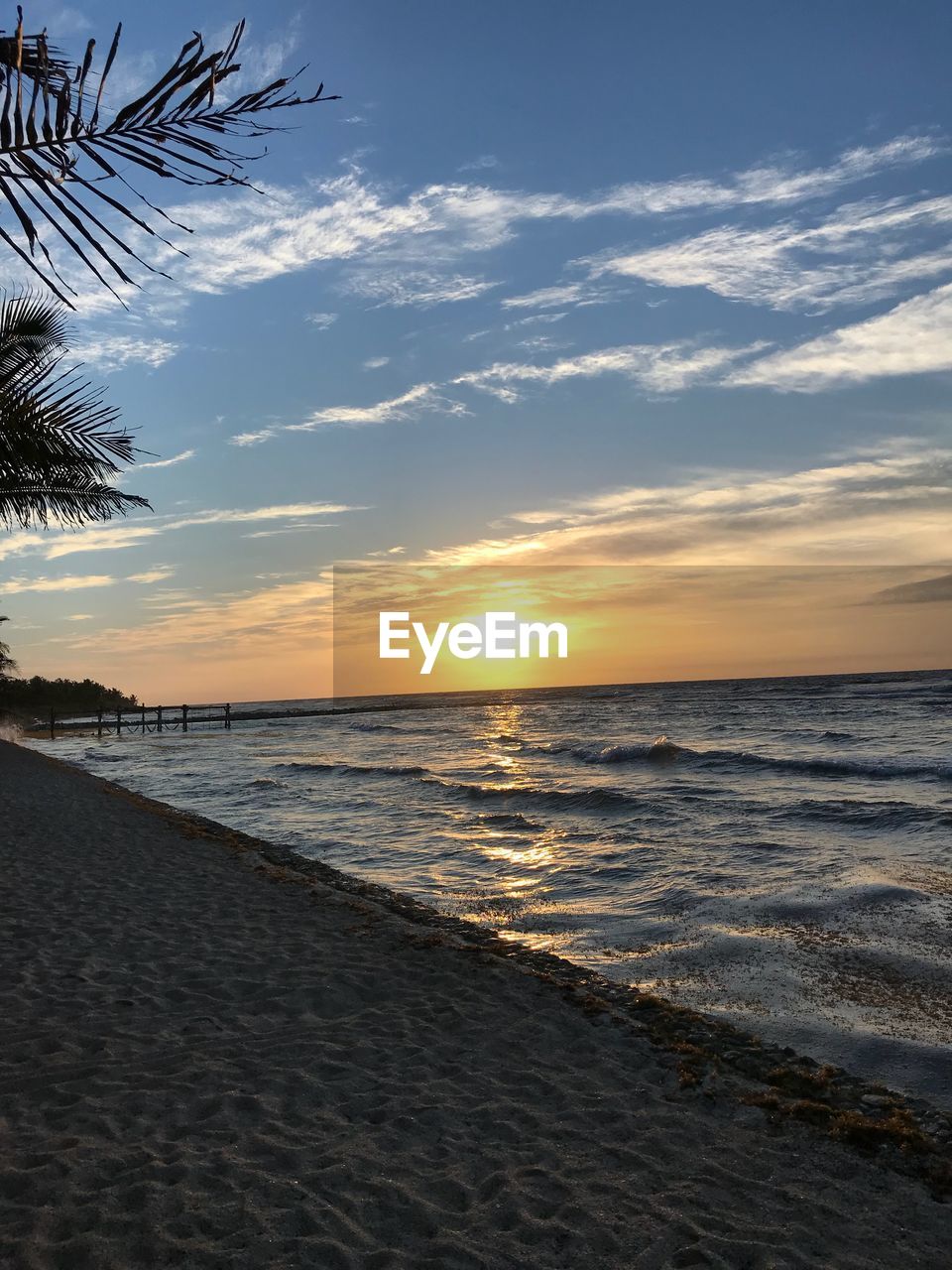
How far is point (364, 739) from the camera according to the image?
163 ft

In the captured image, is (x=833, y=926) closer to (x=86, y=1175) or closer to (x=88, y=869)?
(x=86, y=1175)

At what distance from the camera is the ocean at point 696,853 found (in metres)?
7.85

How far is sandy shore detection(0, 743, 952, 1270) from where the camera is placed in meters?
3.85

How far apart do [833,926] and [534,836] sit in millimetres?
7279

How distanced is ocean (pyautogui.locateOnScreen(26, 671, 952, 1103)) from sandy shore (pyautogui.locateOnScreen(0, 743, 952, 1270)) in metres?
1.76

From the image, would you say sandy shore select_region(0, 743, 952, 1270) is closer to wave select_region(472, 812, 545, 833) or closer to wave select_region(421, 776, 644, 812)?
wave select_region(472, 812, 545, 833)

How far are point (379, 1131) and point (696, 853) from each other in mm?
10527

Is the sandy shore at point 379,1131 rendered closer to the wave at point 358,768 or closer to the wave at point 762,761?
the wave at point 762,761

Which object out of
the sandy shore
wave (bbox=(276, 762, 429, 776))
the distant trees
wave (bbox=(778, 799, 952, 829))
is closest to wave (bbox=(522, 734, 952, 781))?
wave (bbox=(778, 799, 952, 829))

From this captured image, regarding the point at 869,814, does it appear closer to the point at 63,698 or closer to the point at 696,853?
the point at 696,853

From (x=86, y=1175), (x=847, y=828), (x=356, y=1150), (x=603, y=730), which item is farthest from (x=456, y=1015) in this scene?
(x=603, y=730)

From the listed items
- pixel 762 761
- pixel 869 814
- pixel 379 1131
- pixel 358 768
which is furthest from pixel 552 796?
pixel 379 1131

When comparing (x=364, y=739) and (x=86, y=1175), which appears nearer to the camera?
(x=86, y=1175)

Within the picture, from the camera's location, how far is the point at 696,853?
14.4 metres
